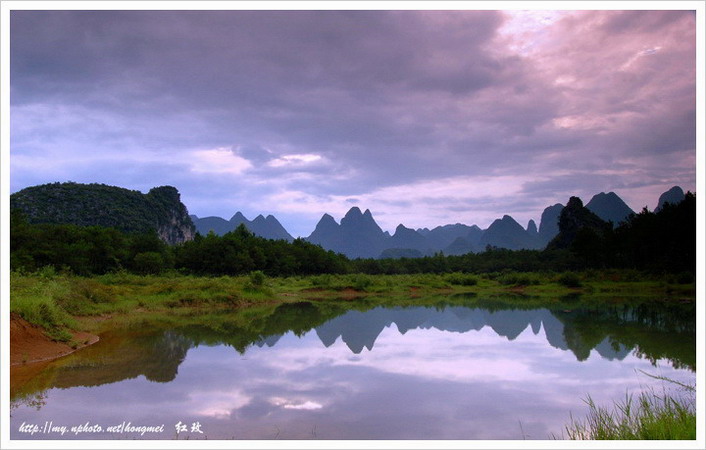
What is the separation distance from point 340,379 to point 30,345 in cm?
750

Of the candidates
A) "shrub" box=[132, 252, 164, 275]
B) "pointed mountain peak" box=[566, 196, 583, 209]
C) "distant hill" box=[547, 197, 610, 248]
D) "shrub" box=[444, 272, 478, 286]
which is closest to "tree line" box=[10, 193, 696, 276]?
"shrub" box=[132, 252, 164, 275]

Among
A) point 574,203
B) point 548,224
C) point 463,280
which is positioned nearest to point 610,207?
point 548,224

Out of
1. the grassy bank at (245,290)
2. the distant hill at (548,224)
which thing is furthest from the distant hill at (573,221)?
the distant hill at (548,224)

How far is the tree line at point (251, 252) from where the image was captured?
112ft

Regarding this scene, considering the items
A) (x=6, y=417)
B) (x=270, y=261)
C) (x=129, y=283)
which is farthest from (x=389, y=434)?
(x=270, y=261)

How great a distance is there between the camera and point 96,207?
7725 centimetres

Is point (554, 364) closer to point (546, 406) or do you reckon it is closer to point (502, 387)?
point (502, 387)

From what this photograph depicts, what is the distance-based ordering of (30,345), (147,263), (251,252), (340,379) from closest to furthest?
(340,379) → (30,345) → (147,263) → (251,252)

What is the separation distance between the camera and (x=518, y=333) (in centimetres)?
1722

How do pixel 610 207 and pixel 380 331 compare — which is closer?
pixel 380 331

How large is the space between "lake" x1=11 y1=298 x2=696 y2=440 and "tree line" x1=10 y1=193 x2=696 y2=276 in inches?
802

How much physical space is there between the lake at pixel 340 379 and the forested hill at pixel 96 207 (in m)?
58.8

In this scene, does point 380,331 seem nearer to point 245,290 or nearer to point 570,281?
point 245,290

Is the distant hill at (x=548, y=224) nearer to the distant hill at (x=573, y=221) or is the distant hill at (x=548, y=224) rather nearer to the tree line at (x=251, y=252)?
the distant hill at (x=573, y=221)
